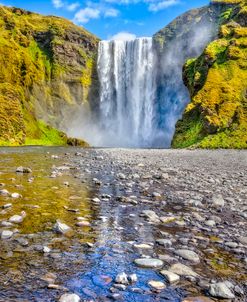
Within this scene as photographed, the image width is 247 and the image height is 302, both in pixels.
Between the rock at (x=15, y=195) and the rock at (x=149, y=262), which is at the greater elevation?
the rock at (x=15, y=195)

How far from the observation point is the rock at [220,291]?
4.21 meters

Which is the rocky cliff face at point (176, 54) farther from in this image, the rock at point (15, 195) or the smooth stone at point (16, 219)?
the smooth stone at point (16, 219)

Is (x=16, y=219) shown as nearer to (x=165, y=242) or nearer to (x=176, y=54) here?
(x=165, y=242)

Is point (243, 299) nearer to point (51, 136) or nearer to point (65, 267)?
point (65, 267)

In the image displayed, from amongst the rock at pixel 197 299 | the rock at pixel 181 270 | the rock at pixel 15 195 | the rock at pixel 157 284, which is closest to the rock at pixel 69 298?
the rock at pixel 157 284

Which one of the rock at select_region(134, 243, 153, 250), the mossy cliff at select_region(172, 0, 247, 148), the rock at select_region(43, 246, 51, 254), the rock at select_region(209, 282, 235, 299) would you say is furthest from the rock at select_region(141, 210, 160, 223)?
the mossy cliff at select_region(172, 0, 247, 148)

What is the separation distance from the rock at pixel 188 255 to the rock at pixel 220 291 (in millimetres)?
1046

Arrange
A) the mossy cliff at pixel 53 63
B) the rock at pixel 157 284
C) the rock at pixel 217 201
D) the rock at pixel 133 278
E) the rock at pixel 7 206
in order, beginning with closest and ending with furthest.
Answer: the rock at pixel 157 284 → the rock at pixel 133 278 → the rock at pixel 7 206 → the rock at pixel 217 201 → the mossy cliff at pixel 53 63

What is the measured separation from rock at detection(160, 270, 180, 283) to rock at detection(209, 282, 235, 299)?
1.56 feet

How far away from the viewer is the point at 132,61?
88.5m

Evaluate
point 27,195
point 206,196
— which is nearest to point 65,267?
point 27,195

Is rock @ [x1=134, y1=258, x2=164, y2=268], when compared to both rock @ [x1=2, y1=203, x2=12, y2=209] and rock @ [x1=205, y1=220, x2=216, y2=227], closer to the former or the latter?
rock @ [x1=205, y1=220, x2=216, y2=227]

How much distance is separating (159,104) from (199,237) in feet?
274

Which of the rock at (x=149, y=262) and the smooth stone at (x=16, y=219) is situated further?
the smooth stone at (x=16, y=219)
